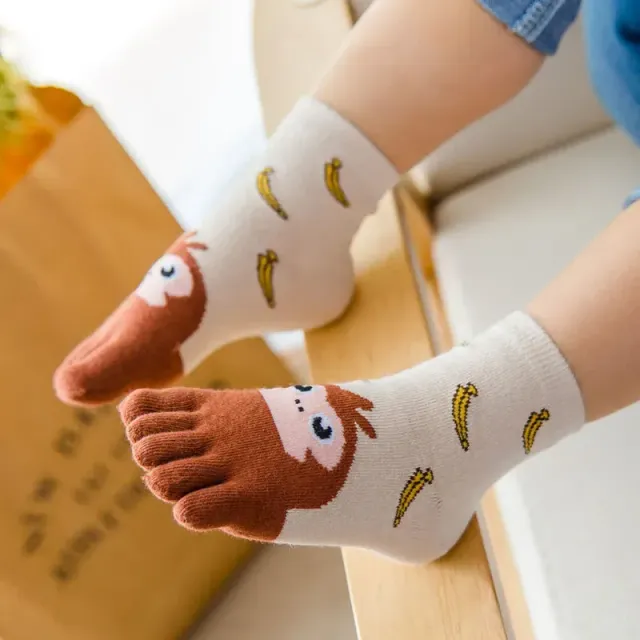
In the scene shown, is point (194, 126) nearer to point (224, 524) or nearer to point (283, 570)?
point (283, 570)

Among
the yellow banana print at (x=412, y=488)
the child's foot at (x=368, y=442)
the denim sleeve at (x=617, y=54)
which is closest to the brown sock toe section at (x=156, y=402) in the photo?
the child's foot at (x=368, y=442)

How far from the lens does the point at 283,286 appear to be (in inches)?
21.2

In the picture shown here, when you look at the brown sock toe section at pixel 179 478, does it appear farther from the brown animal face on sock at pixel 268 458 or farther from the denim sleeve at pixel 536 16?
the denim sleeve at pixel 536 16

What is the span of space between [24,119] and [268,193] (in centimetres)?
22

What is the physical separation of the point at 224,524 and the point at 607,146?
511 mm

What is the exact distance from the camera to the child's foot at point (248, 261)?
0.48m

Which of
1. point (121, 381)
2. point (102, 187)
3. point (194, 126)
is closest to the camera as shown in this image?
point (121, 381)

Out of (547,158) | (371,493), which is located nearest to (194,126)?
(547,158)

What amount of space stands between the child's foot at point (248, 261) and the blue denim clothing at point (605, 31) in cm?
13

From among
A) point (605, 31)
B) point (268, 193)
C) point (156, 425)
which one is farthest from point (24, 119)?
point (605, 31)

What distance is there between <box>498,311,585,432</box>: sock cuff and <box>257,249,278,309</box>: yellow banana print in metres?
0.20

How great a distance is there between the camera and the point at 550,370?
1.30 ft

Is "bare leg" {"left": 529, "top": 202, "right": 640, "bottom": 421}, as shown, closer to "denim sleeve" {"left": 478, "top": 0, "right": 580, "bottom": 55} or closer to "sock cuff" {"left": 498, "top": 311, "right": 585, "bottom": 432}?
"sock cuff" {"left": 498, "top": 311, "right": 585, "bottom": 432}

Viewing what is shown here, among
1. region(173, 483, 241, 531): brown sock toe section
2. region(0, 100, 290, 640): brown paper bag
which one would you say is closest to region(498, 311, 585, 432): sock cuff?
region(173, 483, 241, 531): brown sock toe section
